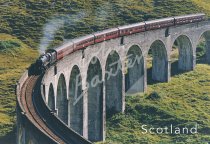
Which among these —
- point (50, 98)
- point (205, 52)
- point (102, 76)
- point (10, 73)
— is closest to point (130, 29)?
point (102, 76)

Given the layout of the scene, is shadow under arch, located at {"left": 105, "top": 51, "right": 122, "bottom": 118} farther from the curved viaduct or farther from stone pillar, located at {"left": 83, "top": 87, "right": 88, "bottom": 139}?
stone pillar, located at {"left": 83, "top": 87, "right": 88, "bottom": 139}

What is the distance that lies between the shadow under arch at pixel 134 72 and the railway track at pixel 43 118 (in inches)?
1145

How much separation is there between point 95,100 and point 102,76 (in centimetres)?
308

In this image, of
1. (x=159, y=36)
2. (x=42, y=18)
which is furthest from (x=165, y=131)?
(x=42, y=18)

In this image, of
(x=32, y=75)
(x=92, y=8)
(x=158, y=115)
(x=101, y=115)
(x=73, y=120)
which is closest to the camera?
(x=32, y=75)

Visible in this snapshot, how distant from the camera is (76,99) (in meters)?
60.5

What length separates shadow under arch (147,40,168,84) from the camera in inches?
3268

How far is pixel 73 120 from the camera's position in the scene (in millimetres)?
61000

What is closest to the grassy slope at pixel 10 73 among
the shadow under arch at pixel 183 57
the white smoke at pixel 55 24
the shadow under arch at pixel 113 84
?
the white smoke at pixel 55 24

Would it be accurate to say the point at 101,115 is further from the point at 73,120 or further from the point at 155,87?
the point at 155,87

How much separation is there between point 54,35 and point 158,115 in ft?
108

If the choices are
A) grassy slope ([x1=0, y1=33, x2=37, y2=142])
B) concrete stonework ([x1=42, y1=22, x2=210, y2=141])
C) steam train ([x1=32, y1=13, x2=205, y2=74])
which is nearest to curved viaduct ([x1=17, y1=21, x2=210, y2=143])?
concrete stonework ([x1=42, y1=22, x2=210, y2=141])

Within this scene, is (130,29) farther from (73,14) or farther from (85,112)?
(73,14)

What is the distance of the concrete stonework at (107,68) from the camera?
57197 millimetres
